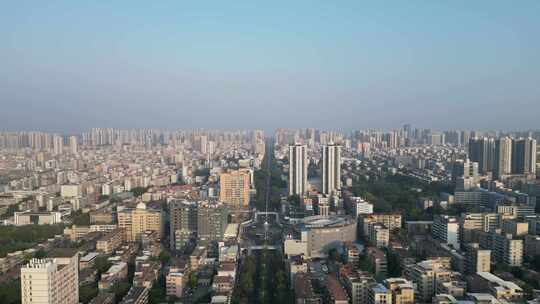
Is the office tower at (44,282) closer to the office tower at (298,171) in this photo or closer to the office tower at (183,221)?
the office tower at (183,221)

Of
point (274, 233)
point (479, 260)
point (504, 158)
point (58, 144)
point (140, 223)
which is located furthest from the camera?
point (58, 144)

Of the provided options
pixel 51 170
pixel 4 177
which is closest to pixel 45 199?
pixel 4 177

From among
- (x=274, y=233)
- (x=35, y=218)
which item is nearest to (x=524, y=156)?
(x=274, y=233)

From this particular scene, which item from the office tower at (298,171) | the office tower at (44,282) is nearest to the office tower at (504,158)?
the office tower at (298,171)

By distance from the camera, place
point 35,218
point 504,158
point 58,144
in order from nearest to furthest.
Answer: point 35,218, point 504,158, point 58,144

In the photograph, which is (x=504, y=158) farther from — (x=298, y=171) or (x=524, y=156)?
(x=298, y=171)

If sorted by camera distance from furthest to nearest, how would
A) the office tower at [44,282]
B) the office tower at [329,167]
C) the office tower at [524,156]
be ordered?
the office tower at [524,156] → the office tower at [329,167] → the office tower at [44,282]
